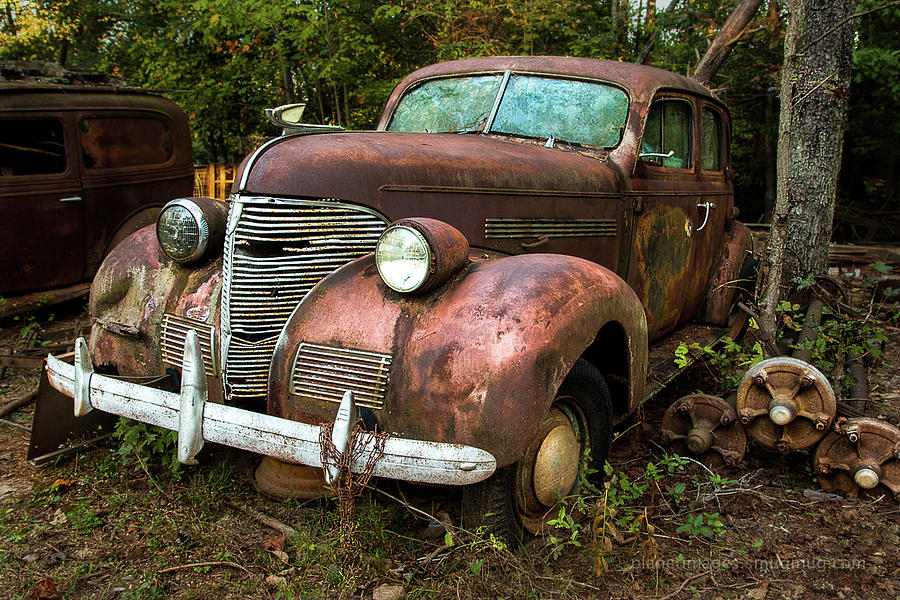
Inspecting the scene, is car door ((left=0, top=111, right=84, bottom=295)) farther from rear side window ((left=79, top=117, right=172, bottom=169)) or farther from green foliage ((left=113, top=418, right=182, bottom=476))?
green foliage ((left=113, top=418, right=182, bottom=476))

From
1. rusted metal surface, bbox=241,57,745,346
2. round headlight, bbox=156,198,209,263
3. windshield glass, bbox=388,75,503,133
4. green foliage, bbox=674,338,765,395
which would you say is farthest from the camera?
windshield glass, bbox=388,75,503,133

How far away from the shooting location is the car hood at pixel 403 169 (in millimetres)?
2400

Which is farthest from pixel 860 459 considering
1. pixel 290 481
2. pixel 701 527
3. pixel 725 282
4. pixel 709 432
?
pixel 290 481

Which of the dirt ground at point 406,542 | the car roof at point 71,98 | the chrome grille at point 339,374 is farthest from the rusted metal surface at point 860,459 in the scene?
the car roof at point 71,98

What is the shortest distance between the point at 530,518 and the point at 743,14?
16.4ft

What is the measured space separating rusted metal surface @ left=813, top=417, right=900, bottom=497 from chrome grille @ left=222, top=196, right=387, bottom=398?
236cm

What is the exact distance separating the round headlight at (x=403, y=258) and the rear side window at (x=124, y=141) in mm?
4775

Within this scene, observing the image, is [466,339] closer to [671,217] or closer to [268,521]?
[268,521]

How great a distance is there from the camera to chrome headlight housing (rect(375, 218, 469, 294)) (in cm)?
219

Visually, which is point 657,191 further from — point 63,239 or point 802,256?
point 63,239

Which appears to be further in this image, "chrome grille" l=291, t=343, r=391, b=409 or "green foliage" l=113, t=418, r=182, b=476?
"green foliage" l=113, t=418, r=182, b=476

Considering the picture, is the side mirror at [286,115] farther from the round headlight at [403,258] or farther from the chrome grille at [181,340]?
the chrome grille at [181,340]

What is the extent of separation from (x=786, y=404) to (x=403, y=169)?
196 centimetres

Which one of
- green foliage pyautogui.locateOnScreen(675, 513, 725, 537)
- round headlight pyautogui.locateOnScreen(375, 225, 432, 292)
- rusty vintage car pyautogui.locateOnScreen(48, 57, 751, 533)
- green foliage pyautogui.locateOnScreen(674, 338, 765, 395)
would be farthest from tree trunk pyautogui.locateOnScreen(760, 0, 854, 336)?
round headlight pyautogui.locateOnScreen(375, 225, 432, 292)
